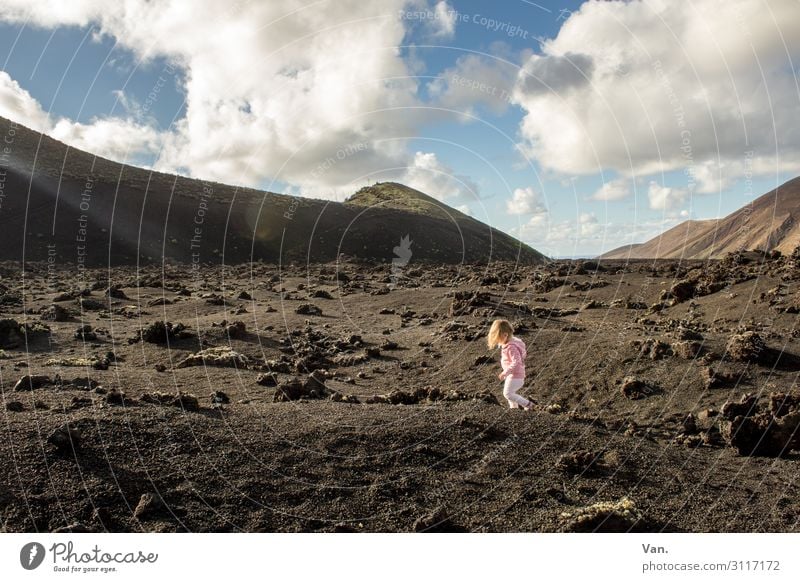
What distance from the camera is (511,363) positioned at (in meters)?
10.2

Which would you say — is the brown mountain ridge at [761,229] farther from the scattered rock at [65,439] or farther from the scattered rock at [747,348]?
the scattered rock at [65,439]

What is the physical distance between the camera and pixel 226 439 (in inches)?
307

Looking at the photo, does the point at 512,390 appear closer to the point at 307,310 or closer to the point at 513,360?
the point at 513,360

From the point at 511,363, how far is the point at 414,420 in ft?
8.08

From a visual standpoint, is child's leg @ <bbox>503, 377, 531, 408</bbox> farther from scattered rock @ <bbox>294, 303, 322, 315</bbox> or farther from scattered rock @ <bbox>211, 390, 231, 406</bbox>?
scattered rock @ <bbox>294, 303, 322, 315</bbox>

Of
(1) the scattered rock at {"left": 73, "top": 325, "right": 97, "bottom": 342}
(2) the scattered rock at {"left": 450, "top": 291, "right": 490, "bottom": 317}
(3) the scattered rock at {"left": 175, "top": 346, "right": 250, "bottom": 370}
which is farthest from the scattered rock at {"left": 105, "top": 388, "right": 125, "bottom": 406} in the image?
(2) the scattered rock at {"left": 450, "top": 291, "right": 490, "bottom": 317}

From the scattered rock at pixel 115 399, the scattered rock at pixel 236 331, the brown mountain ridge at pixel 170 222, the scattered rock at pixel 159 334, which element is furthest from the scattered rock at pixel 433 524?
the brown mountain ridge at pixel 170 222

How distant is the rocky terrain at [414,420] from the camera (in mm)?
6500

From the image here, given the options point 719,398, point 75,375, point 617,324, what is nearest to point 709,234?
point 617,324

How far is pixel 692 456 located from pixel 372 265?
4158 centimetres

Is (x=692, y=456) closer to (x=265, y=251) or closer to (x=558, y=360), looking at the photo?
(x=558, y=360)

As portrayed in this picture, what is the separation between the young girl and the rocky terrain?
1.37ft

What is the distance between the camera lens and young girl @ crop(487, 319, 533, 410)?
10.2 metres

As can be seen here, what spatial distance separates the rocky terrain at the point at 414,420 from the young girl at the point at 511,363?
0.42 meters
